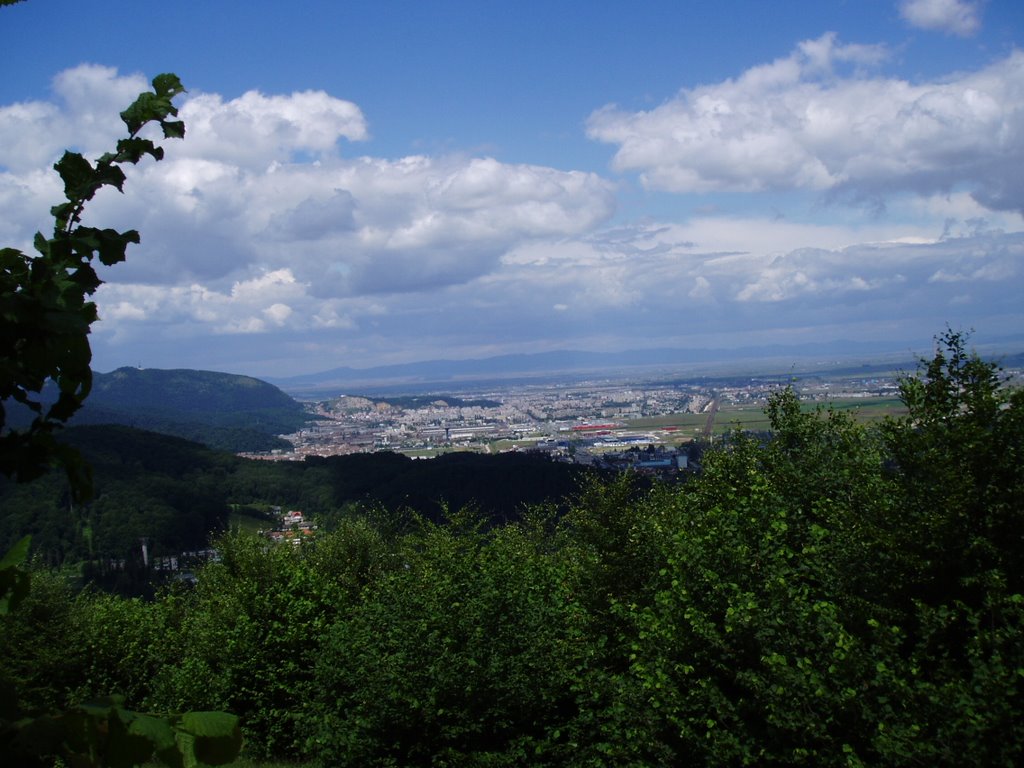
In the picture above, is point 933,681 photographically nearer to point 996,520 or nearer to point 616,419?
point 996,520

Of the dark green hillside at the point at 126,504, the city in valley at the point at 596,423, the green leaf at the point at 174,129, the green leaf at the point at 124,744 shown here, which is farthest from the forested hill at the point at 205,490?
the green leaf at the point at 124,744

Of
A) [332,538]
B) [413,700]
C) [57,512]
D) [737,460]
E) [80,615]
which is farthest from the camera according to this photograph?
[57,512]

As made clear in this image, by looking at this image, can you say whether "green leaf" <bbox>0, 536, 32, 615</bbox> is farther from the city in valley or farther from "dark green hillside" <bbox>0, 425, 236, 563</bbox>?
"dark green hillside" <bbox>0, 425, 236, 563</bbox>

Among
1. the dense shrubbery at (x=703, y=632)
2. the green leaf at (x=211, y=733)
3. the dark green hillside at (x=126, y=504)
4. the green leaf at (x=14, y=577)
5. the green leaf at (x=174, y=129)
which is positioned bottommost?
the dark green hillside at (x=126, y=504)

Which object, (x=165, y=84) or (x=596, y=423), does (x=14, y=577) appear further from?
(x=596, y=423)

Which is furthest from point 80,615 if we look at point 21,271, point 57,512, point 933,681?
point 57,512

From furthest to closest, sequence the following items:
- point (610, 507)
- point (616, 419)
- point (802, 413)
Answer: point (616, 419), point (802, 413), point (610, 507)

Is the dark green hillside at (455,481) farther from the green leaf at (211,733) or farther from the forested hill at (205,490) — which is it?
the green leaf at (211,733)

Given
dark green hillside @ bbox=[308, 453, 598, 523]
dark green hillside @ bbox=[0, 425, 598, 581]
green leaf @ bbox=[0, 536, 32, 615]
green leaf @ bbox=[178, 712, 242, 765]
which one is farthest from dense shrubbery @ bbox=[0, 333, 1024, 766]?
dark green hillside @ bbox=[308, 453, 598, 523]

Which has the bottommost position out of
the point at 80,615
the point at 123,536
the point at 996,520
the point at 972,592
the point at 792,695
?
the point at 123,536
